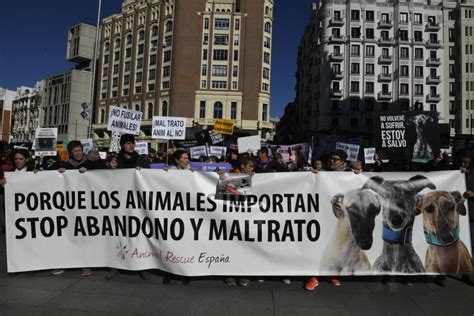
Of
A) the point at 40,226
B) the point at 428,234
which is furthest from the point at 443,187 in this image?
the point at 40,226

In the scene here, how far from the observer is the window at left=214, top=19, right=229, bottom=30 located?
58.2 m

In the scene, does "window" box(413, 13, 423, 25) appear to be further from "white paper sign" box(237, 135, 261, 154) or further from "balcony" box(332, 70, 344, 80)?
"white paper sign" box(237, 135, 261, 154)

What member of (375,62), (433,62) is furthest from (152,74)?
(433,62)

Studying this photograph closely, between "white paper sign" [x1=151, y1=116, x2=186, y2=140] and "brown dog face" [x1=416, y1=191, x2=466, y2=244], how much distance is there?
7.91m

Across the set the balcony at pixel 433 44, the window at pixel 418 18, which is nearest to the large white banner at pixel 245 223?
the balcony at pixel 433 44

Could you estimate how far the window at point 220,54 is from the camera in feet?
190

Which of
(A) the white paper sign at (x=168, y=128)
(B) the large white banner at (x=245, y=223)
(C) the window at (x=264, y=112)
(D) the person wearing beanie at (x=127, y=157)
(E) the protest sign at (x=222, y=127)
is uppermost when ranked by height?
(C) the window at (x=264, y=112)

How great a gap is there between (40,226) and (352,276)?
13.9 ft

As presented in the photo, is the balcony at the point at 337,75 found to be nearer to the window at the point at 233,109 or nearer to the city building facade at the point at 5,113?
the window at the point at 233,109

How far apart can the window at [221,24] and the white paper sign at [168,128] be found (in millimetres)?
50962

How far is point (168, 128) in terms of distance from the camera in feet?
36.5

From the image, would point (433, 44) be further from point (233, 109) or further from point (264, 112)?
point (233, 109)

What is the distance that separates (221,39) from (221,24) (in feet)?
8.24

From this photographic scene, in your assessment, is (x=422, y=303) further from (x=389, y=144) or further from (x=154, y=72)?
(x=154, y=72)
